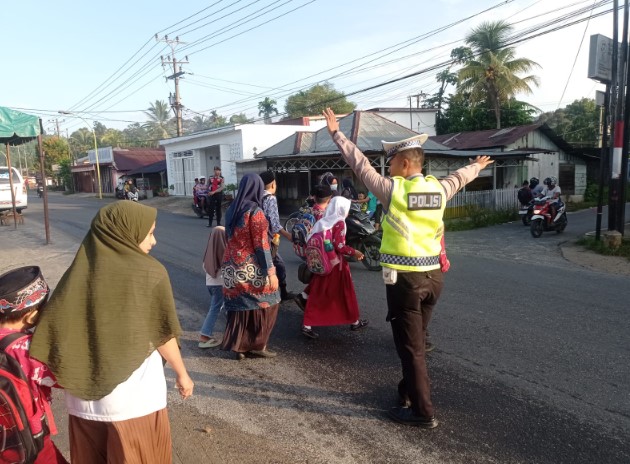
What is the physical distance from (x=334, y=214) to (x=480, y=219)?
11.9m

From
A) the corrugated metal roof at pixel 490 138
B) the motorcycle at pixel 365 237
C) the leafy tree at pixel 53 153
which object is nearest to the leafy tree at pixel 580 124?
the corrugated metal roof at pixel 490 138

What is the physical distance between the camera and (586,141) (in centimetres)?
3781

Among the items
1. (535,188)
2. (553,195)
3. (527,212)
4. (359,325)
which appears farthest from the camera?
(535,188)

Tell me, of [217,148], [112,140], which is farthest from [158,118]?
[217,148]

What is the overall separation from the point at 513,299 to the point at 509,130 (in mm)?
19380

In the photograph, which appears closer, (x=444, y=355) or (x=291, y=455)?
(x=291, y=455)

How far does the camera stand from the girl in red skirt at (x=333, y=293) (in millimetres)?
4941

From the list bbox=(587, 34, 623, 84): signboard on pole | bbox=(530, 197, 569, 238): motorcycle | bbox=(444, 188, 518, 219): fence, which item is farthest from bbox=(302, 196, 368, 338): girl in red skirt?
bbox=(444, 188, 518, 219): fence

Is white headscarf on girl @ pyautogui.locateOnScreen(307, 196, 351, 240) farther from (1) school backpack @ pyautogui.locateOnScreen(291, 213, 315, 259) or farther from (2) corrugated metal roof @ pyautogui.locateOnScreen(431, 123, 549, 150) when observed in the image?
(2) corrugated metal roof @ pyautogui.locateOnScreen(431, 123, 549, 150)

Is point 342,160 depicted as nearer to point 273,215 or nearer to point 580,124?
point 273,215

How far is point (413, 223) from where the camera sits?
10.3 feet

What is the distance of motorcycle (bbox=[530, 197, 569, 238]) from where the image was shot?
1248cm

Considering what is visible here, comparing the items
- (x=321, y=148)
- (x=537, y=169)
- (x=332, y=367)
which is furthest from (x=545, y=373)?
(x=537, y=169)

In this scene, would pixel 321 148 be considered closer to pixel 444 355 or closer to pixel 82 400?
pixel 444 355
